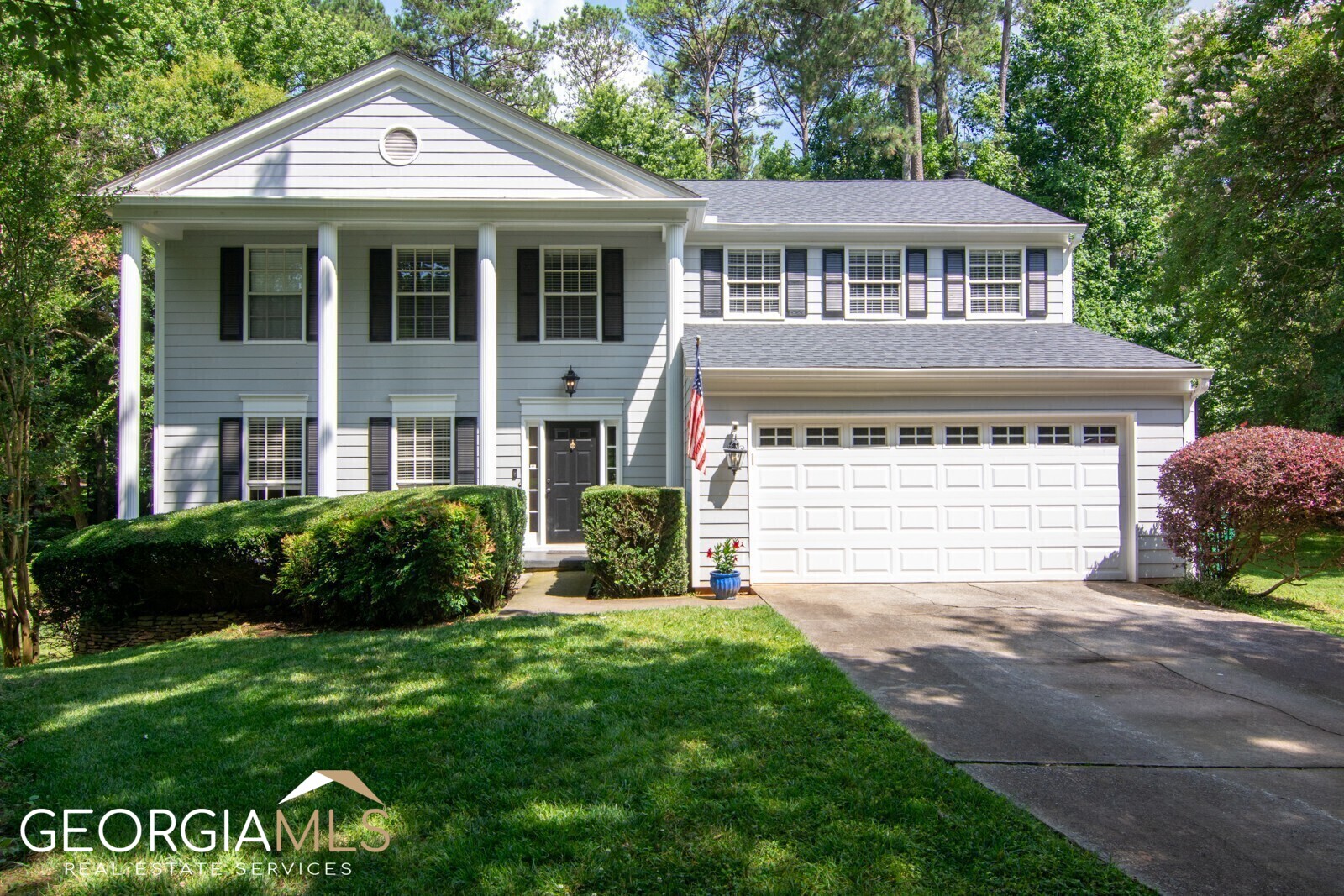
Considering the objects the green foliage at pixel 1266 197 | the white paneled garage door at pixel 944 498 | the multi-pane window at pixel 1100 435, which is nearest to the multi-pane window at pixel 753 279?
the white paneled garage door at pixel 944 498

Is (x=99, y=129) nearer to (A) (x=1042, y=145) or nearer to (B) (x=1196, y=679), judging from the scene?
(B) (x=1196, y=679)

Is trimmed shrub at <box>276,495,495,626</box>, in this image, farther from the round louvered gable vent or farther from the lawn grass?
the round louvered gable vent

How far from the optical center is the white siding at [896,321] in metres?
13.2

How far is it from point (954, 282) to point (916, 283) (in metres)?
0.66

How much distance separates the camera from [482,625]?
7.48 meters

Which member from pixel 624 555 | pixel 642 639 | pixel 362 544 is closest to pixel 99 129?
pixel 362 544

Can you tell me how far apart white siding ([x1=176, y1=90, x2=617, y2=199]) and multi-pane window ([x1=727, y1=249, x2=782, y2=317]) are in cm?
265

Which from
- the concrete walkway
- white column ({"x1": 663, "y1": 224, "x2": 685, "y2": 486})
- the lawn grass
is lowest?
the concrete walkway

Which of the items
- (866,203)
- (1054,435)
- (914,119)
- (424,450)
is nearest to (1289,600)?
(1054,435)

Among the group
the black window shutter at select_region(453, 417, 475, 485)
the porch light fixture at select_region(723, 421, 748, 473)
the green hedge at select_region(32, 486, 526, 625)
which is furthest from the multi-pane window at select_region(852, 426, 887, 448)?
the black window shutter at select_region(453, 417, 475, 485)

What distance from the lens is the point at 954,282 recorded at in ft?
44.1

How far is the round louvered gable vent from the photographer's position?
1185cm

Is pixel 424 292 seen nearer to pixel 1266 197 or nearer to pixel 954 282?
pixel 954 282

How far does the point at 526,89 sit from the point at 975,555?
27.7 m
